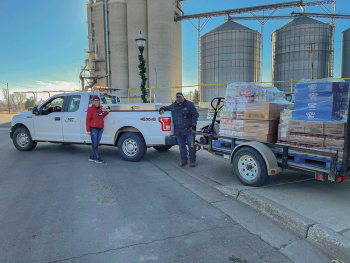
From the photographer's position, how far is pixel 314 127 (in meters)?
4.47

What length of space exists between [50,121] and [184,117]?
4.56 metres

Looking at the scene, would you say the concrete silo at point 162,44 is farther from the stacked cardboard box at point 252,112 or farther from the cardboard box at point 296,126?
the cardboard box at point 296,126

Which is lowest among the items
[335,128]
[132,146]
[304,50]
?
[132,146]

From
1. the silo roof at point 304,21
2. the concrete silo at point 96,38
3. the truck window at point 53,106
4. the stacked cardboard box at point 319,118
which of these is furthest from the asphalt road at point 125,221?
the concrete silo at point 96,38

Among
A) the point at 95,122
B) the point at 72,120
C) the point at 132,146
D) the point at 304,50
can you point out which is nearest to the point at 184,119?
the point at 132,146

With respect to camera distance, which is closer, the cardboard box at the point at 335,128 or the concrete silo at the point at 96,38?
the cardboard box at the point at 335,128

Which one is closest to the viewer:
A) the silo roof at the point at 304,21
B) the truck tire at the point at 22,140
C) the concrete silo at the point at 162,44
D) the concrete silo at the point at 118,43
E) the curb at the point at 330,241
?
the curb at the point at 330,241

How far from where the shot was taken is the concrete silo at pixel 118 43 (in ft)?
126

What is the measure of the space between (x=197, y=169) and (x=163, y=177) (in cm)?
107

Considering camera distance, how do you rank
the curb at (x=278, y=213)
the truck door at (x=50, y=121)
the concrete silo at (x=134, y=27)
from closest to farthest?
the curb at (x=278, y=213)
the truck door at (x=50, y=121)
the concrete silo at (x=134, y=27)

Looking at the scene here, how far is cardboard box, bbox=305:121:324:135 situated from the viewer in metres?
4.39

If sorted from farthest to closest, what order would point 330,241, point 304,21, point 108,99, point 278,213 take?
point 304,21, point 108,99, point 278,213, point 330,241

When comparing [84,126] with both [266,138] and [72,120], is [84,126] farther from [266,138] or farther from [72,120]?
[266,138]

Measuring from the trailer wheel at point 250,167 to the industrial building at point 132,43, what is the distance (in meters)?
31.5
